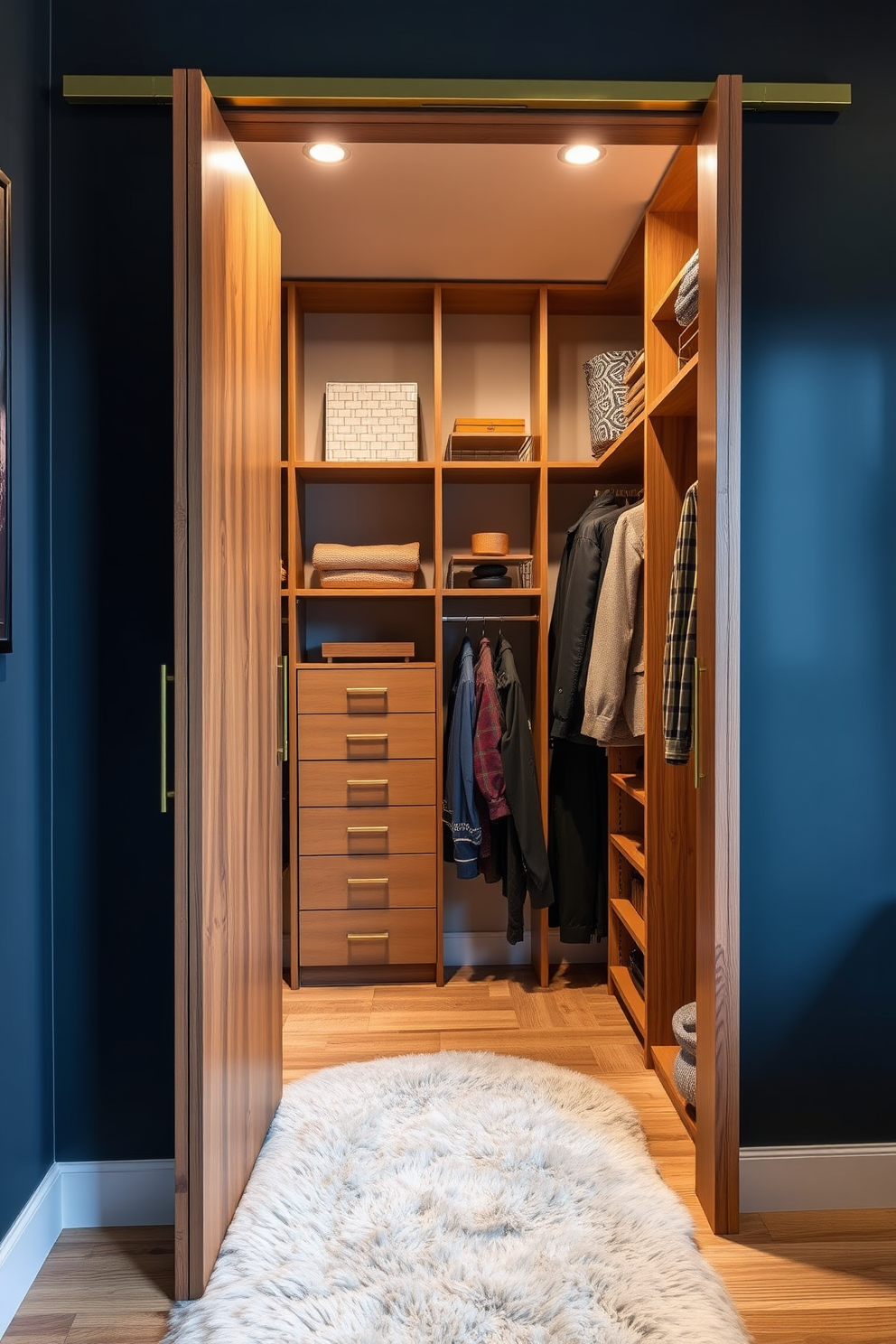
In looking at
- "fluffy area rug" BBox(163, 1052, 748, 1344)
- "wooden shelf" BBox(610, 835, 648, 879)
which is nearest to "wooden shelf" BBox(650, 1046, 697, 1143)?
"fluffy area rug" BBox(163, 1052, 748, 1344)

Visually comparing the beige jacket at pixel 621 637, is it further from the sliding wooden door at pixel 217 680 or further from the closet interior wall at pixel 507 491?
the sliding wooden door at pixel 217 680

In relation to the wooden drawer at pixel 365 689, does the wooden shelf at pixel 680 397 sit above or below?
above

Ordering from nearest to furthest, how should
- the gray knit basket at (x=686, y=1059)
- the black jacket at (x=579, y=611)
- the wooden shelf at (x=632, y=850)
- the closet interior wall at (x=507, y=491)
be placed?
the gray knit basket at (x=686, y=1059) < the closet interior wall at (x=507, y=491) < the wooden shelf at (x=632, y=850) < the black jacket at (x=579, y=611)

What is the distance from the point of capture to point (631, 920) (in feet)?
9.43

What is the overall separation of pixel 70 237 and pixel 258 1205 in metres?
2.00

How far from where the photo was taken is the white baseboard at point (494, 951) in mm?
3445

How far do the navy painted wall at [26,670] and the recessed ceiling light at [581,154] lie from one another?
119 centimetres

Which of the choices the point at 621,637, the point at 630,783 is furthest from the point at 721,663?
the point at 630,783

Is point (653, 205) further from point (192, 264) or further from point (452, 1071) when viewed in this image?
point (452, 1071)

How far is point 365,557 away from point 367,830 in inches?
38.1

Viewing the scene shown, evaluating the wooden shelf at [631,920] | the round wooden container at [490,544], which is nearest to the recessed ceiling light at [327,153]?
the round wooden container at [490,544]

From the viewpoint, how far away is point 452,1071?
2.45 metres

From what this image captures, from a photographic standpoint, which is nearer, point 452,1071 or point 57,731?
point 57,731

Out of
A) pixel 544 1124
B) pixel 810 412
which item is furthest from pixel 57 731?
pixel 810 412
